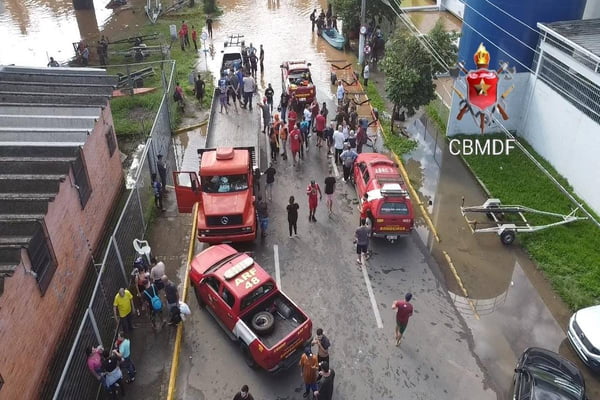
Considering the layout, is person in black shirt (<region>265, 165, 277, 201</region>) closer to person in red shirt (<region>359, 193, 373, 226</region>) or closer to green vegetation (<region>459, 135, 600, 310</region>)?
person in red shirt (<region>359, 193, 373, 226</region>)

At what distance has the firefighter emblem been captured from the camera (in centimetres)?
2041

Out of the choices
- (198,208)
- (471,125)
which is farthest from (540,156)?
(198,208)

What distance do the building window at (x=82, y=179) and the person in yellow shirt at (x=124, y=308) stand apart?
11.0 feet

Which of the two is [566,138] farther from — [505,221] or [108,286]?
[108,286]

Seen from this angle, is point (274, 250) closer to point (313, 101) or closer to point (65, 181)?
point (65, 181)

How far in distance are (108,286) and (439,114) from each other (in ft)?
56.7

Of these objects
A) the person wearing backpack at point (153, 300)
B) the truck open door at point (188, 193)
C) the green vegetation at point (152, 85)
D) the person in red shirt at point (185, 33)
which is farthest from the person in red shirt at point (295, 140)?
the person in red shirt at point (185, 33)

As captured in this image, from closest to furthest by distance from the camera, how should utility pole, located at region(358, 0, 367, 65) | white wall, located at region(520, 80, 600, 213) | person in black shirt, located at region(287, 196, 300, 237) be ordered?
person in black shirt, located at region(287, 196, 300, 237) → white wall, located at region(520, 80, 600, 213) → utility pole, located at region(358, 0, 367, 65)

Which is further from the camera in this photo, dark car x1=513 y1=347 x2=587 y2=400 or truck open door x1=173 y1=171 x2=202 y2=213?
truck open door x1=173 y1=171 x2=202 y2=213

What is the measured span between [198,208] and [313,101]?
33.7 ft

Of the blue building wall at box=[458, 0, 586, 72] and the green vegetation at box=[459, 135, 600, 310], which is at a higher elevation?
the blue building wall at box=[458, 0, 586, 72]

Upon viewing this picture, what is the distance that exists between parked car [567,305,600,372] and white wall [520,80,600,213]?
20.4ft

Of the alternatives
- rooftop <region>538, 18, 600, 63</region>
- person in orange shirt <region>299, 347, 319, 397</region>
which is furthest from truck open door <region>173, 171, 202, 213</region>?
rooftop <region>538, 18, 600, 63</region>

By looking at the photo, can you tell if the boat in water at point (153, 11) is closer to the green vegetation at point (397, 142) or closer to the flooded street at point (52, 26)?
the flooded street at point (52, 26)
